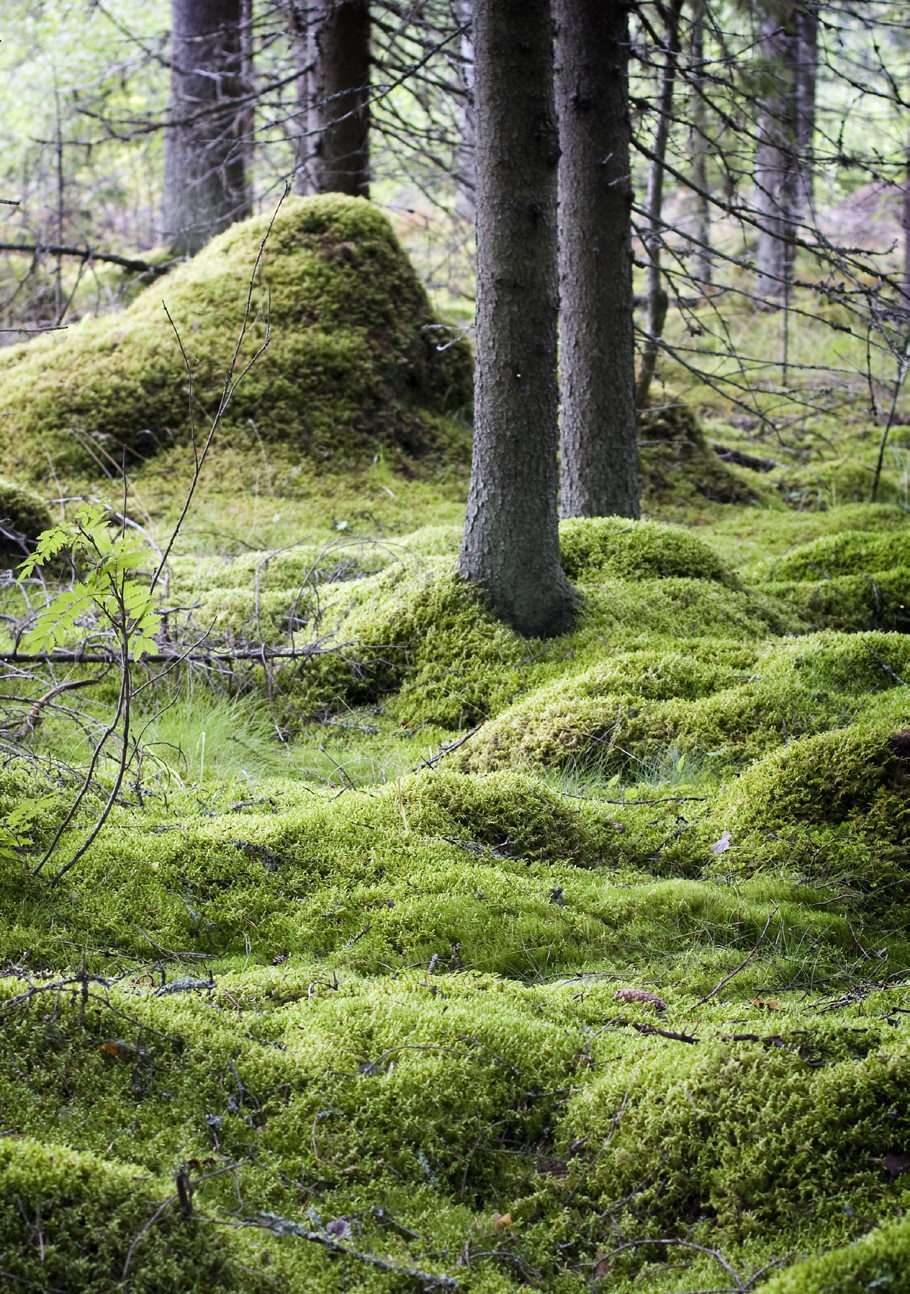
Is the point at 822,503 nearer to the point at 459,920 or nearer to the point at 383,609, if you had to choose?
the point at 383,609

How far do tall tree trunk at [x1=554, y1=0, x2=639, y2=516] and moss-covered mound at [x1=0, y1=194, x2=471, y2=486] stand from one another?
1.53 m

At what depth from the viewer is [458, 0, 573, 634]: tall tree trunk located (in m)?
4.45

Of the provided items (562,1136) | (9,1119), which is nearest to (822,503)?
(562,1136)

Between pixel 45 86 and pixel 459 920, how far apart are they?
17.5 m

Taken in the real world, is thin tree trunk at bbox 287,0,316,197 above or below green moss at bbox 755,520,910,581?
above

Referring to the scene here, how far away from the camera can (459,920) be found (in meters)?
2.89

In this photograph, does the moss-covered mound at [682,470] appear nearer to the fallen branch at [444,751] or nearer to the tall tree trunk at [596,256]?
the tall tree trunk at [596,256]

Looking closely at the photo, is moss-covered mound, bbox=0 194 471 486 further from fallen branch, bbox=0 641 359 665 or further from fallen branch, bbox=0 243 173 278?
fallen branch, bbox=0 641 359 665

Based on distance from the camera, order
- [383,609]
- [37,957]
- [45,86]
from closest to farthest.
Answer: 1. [37,957]
2. [383,609]
3. [45,86]

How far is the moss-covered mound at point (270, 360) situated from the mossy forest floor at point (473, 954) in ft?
8.90

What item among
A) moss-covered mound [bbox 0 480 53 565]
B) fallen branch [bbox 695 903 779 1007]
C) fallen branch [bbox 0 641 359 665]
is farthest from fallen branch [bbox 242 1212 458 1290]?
moss-covered mound [bbox 0 480 53 565]

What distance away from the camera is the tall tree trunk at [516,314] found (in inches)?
175

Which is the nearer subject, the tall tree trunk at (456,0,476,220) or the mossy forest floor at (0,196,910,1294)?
the mossy forest floor at (0,196,910,1294)

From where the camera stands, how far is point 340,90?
30.0 ft
